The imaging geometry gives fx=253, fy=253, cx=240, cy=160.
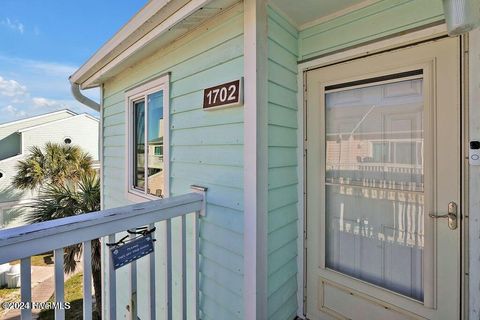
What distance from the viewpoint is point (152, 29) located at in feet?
6.89

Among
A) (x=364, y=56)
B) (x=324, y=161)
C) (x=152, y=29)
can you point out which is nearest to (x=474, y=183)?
(x=324, y=161)

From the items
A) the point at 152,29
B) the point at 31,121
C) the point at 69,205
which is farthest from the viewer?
the point at 31,121

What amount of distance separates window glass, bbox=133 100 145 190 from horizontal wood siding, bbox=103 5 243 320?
0.89 m

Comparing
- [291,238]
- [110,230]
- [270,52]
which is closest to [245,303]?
[291,238]

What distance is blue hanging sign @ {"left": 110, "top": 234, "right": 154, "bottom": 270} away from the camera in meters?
1.28

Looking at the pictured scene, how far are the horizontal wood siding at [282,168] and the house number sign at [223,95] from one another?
0.21 meters

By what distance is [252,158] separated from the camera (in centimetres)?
159

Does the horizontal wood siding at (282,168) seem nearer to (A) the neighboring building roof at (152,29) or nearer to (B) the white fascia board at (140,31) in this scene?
(A) the neighboring building roof at (152,29)

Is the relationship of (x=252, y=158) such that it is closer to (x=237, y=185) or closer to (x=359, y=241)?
(x=237, y=185)

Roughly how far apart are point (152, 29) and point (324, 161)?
1752mm

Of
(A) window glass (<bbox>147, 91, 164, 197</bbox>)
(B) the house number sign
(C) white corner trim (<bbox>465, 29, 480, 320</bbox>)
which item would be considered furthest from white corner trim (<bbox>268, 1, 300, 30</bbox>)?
(A) window glass (<bbox>147, 91, 164, 197</bbox>)

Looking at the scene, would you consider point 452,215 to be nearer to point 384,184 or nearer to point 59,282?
point 384,184

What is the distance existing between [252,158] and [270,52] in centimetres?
73

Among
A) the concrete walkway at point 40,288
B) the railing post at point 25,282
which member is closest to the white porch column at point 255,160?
the railing post at point 25,282
